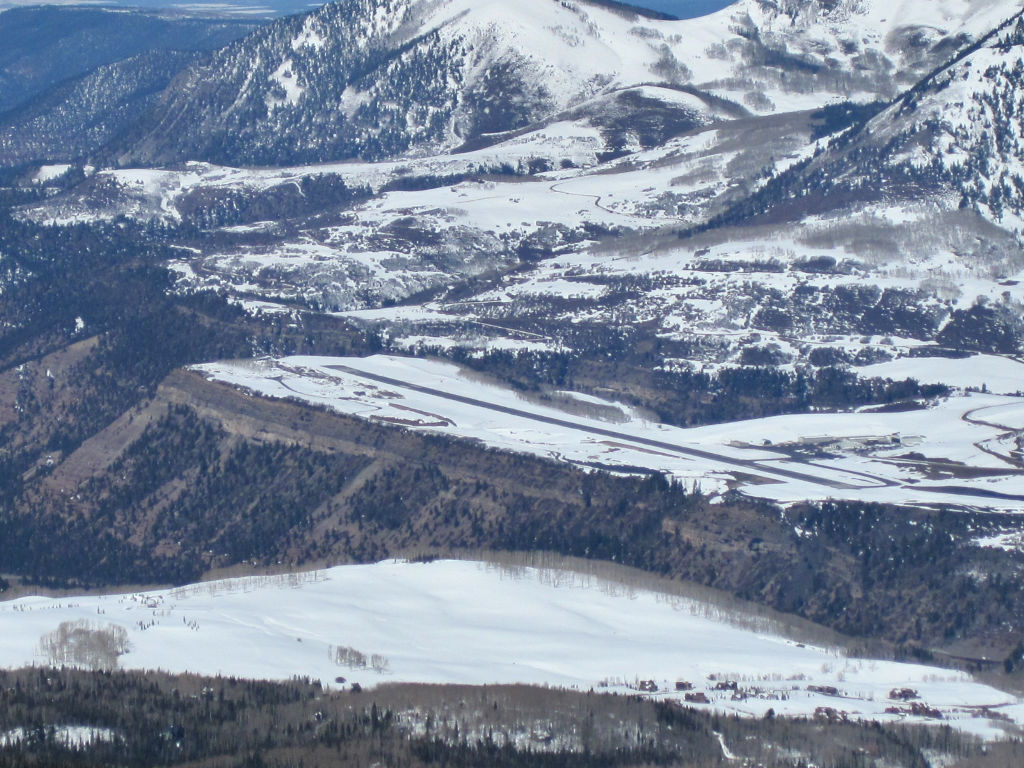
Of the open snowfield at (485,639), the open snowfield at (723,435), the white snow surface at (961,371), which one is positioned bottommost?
the open snowfield at (485,639)

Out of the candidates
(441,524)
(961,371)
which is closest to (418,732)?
(441,524)

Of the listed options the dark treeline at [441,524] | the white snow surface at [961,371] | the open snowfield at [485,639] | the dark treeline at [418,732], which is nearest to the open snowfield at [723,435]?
the dark treeline at [441,524]

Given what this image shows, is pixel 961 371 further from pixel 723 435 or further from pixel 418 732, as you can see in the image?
pixel 418 732

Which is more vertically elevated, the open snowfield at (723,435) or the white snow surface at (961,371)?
the white snow surface at (961,371)

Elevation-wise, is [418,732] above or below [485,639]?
above

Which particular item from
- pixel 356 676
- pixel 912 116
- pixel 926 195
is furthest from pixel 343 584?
pixel 912 116

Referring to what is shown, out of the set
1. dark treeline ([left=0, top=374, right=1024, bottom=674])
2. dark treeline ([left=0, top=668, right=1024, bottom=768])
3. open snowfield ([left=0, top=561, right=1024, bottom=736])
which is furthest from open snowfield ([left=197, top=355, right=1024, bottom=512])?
dark treeline ([left=0, top=668, right=1024, bottom=768])

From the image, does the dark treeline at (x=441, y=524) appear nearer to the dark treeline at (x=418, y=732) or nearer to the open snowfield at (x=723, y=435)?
the open snowfield at (x=723, y=435)
